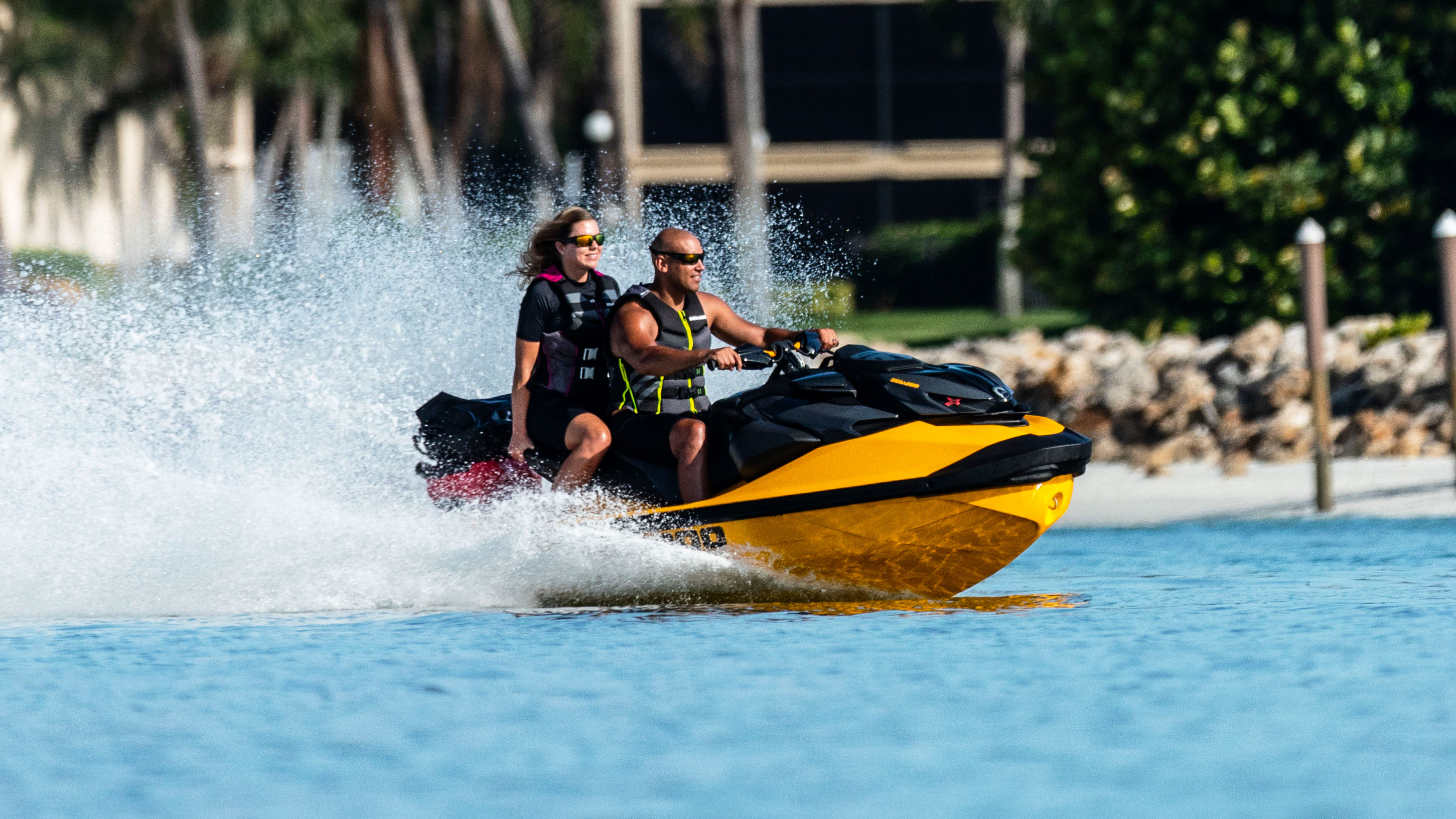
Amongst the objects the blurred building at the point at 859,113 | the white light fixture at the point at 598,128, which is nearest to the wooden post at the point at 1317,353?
the white light fixture at the point at 598,128

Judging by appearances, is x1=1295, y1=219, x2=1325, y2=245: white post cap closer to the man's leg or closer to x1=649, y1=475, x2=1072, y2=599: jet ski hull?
x1=649, y1=475, x2=1072, y2=599: jet ski hull

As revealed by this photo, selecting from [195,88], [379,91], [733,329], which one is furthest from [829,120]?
[733,329]

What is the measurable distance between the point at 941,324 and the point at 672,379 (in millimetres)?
25705

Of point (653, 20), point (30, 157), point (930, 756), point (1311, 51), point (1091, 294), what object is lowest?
point (930, 756)

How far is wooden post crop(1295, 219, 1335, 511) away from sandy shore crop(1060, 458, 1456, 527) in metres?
0.15

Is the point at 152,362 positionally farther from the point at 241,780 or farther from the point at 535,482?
the point at 241,780

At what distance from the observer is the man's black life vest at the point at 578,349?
298 inches

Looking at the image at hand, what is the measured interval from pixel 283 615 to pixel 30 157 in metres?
34.6

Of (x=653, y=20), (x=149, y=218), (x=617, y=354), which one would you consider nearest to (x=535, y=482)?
(x=617, y=354)

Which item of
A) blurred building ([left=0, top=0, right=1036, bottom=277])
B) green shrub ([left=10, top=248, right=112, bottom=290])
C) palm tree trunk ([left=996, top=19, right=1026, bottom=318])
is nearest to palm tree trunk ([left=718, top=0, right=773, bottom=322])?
Answer: palm tree trunk ([left=996, top=19, right=1026, bottom=318])

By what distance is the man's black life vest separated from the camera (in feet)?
24.8

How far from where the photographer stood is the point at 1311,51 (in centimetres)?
1605

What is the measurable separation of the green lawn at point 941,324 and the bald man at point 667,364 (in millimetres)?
15865

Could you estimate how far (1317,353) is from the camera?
441 inches
